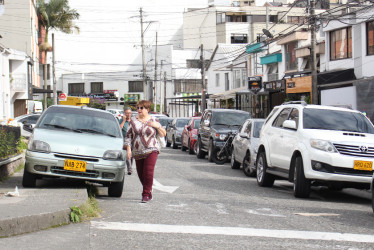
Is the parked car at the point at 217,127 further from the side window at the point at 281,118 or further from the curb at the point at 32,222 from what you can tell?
the curb at the point at 32,222

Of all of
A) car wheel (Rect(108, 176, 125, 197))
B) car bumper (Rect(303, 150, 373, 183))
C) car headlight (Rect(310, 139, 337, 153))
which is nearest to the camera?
car wheel (Rect(108, 176, 125, 197))

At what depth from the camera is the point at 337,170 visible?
37.0 feet

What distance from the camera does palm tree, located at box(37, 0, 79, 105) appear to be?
64.6 m

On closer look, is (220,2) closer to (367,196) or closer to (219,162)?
(219,162)

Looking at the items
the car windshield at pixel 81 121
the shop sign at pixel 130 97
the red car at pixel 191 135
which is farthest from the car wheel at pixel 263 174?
the shop sign at pixel 130 97

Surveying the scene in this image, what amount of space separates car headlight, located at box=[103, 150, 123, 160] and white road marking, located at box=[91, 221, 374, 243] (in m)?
2.80

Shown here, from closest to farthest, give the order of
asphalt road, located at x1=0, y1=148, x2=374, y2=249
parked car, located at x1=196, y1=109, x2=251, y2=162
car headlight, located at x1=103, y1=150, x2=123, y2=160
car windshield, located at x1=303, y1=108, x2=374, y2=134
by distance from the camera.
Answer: asphalt road, located at x1=0, y1=148, x2=374, y2=249 < car headlight, located at x1=103, y1=150, x2=123, y2=160 < car windshield, located at x1=303, y1=108, x2=374, y2=134 < parked car, located at x1=196, y1=109, x2=251, y2=162

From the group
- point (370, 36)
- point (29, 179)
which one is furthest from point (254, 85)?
point (29, 179)

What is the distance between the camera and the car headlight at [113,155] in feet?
35.6

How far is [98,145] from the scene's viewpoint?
10953 mm

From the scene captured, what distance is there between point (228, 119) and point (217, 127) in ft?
2.25

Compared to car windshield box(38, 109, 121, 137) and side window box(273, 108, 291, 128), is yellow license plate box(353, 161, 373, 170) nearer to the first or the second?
side window box(273, 108, 291, 128)

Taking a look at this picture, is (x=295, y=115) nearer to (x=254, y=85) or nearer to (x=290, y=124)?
(x=290, y=124)

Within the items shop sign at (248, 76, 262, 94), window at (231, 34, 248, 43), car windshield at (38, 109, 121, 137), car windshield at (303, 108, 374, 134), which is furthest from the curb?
window at (231, 34, 248, 43)
